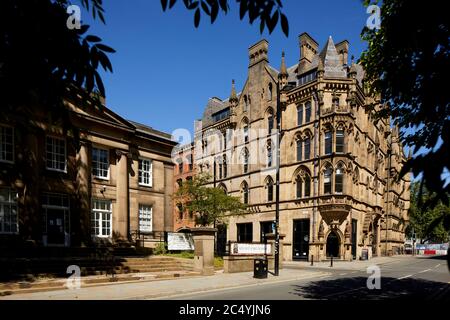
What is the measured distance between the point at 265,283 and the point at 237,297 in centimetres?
492

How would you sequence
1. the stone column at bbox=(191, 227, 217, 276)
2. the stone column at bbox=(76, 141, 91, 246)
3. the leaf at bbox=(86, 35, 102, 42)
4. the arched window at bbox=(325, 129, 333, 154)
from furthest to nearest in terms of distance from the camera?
the arched window at bbox=(325, 129, 333, 154), the stone column at bbox=(76, 141, 91, 246), the stone column at bbox=(191, 227, 217, 276), the leaf at bbox=(86, 35, 102, 42)

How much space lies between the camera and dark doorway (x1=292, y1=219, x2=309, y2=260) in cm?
3659

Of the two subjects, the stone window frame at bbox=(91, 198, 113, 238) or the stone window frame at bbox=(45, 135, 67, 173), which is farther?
the stone window frame at bbox=(91, 198, 113, 238)

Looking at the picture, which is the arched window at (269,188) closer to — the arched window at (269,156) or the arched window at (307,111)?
the arched window at (269,156)

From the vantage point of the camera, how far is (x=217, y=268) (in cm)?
2206

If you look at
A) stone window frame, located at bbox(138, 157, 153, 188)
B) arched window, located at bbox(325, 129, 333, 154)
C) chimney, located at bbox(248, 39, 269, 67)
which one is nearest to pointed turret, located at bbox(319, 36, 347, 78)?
arched window, located at bbox(325, 129, 333, 154)

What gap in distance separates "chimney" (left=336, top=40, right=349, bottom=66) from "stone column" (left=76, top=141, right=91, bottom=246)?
31.4 metres

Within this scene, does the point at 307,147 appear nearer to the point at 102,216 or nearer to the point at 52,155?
the point at 102,216

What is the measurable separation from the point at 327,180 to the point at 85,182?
24.3 m

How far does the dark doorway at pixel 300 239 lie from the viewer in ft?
120

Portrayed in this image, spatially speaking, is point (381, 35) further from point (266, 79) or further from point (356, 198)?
point (266, 79)

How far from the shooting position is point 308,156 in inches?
1496

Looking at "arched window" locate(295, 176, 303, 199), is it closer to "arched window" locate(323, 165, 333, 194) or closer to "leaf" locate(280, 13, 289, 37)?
"arched window" locate(323, 165, 333, 194)

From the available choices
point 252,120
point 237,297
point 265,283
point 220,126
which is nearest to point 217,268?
point 265,283
